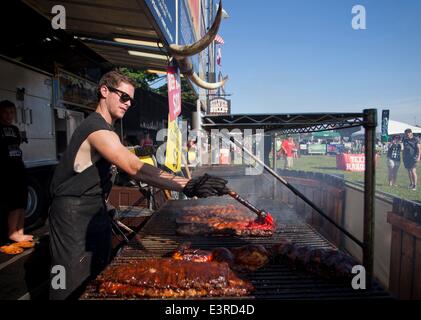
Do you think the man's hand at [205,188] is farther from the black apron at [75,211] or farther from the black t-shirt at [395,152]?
the black t-shirt at [395,152]

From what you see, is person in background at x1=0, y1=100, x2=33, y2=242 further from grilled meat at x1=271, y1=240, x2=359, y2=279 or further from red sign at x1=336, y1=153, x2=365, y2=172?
red sign at x1=336, y1=153, x2=365, y2=172

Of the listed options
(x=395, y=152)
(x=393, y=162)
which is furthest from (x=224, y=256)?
(x=395, y=152)

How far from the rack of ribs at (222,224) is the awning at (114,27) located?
3.29 m

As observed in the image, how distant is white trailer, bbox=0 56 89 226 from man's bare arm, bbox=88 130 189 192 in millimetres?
4683

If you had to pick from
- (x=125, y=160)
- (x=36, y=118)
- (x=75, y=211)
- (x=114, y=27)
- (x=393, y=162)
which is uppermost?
(x=114, y=27)

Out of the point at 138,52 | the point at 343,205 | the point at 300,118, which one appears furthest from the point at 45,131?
the point at 343,205

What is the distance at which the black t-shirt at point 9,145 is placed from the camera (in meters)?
4.91

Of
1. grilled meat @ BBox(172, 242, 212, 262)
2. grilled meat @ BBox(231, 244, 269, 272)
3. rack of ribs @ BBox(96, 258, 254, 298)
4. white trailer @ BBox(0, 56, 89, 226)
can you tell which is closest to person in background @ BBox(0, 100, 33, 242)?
white trailer @ BBox(0, 56, 89, 226)

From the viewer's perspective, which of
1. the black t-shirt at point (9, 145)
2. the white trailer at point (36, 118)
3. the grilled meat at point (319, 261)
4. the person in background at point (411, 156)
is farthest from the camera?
the person in background at point (411, 156)

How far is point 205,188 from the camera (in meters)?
2.44

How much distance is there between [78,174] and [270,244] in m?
2.39

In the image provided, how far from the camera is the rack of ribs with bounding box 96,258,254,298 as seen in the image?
2.30m

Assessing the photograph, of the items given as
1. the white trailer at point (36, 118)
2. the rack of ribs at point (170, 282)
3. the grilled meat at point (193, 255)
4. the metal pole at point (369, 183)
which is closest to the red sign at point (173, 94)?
the grilled meat at point (193, 255)

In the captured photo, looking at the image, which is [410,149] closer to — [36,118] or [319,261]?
[319,261]
